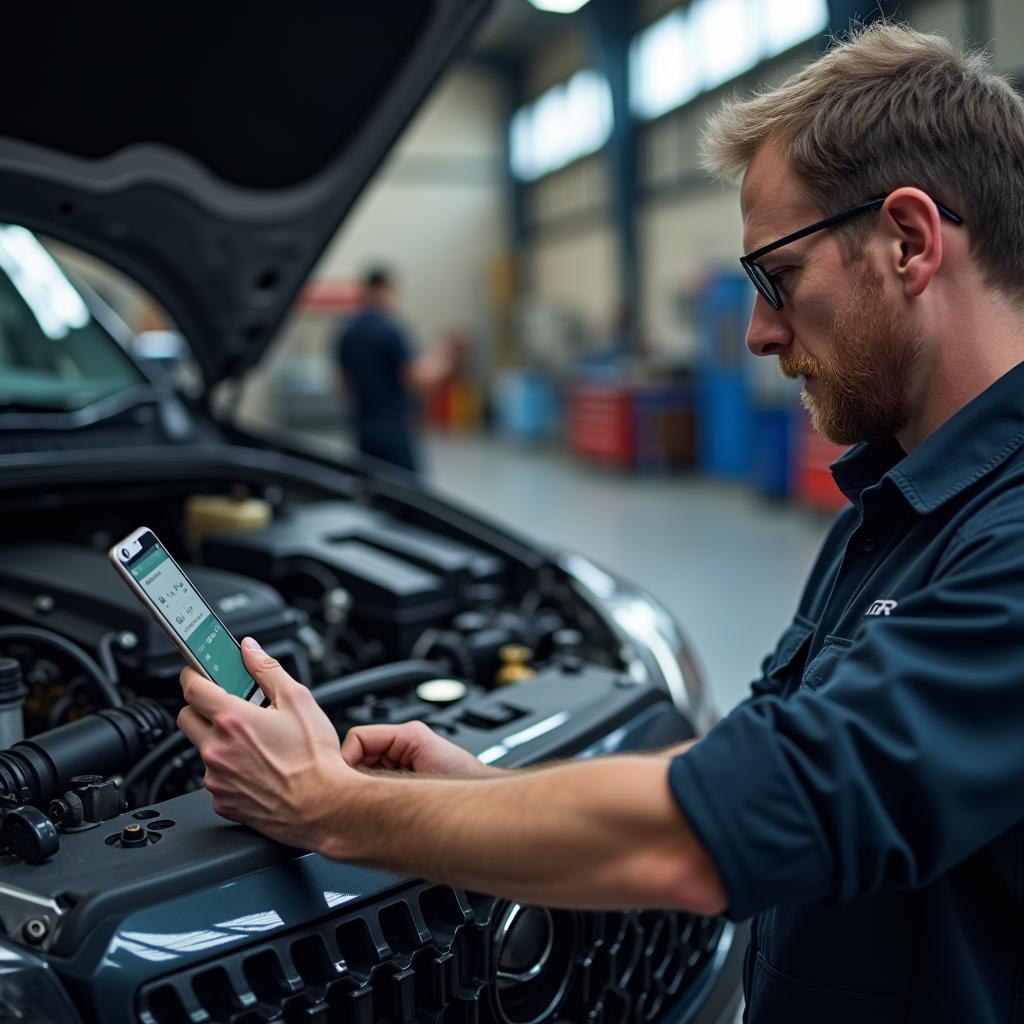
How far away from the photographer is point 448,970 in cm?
115

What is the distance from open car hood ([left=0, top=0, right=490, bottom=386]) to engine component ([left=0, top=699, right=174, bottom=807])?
970 millimetres

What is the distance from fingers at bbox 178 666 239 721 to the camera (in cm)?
102

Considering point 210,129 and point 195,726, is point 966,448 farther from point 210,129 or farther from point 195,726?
point 210,129

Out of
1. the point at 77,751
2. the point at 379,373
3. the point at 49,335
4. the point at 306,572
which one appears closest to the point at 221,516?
the point at 306,572

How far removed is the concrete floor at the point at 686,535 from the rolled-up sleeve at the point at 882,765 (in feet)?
9.37

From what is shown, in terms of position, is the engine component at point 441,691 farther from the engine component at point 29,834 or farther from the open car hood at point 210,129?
the open car hood at point 210,129

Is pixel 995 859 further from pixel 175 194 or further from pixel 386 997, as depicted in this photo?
pixel 175 194

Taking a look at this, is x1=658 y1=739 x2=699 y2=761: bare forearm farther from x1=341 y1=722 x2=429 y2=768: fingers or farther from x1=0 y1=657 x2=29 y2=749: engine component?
x1=0 y1=657 x2=29 y2=749: engine component

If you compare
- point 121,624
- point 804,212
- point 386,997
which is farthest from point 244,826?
point 804,212

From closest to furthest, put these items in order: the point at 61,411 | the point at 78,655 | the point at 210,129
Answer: the point at 78,655
the point at 210,129
the point at 61,411

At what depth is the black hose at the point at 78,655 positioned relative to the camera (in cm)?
142

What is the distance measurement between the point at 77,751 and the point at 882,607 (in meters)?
0.86

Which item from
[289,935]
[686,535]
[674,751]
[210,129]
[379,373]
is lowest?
[686,535]

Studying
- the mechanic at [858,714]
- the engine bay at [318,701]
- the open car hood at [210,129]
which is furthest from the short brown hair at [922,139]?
the open car hood at [210,129]
